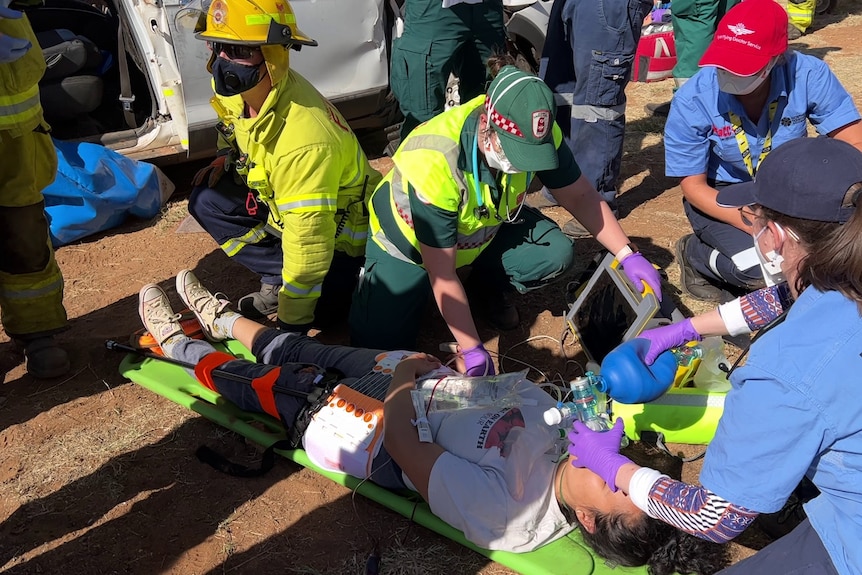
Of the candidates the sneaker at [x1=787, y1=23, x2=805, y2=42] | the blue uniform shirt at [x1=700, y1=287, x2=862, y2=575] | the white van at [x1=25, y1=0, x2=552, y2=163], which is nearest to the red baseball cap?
the blue uniform shirt at [x1=700, y1=287, x2=862, y2=575]

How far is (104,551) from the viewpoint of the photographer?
2959 millimetres

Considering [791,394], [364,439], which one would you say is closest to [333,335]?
[364,439]

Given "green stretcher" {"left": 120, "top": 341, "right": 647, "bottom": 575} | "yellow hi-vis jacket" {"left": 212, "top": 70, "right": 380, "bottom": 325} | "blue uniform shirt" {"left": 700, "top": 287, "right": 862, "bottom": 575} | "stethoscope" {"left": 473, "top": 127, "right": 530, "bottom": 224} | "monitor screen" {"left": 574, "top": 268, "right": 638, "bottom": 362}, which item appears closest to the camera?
"blue uniform shirt" {"left": 700, "top": 287, "right": 862, "bottom": 575}

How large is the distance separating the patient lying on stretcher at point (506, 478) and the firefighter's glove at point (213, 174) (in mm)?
1480

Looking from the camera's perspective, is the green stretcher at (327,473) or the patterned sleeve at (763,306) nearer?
the green stretcher at (327,473)

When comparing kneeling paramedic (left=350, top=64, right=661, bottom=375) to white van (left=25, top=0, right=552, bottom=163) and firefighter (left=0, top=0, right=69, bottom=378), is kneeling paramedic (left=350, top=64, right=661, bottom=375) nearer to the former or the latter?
firefighter (left=0, top=0, right=69, bottom=378)

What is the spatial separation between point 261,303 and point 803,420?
3.20 meters

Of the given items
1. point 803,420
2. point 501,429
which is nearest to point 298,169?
point 501,429

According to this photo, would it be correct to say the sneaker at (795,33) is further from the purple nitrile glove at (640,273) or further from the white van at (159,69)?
the purple nitrile glove at (640,273)

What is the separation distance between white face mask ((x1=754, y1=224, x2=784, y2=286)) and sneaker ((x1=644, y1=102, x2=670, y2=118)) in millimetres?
4922

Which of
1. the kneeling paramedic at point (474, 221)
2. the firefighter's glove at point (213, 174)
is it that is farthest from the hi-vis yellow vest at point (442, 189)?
the firefighter's glove at point (213, 174)

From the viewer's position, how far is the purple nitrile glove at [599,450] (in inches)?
100

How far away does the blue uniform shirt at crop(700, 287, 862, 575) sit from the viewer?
1785 mm

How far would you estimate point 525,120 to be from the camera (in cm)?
298
